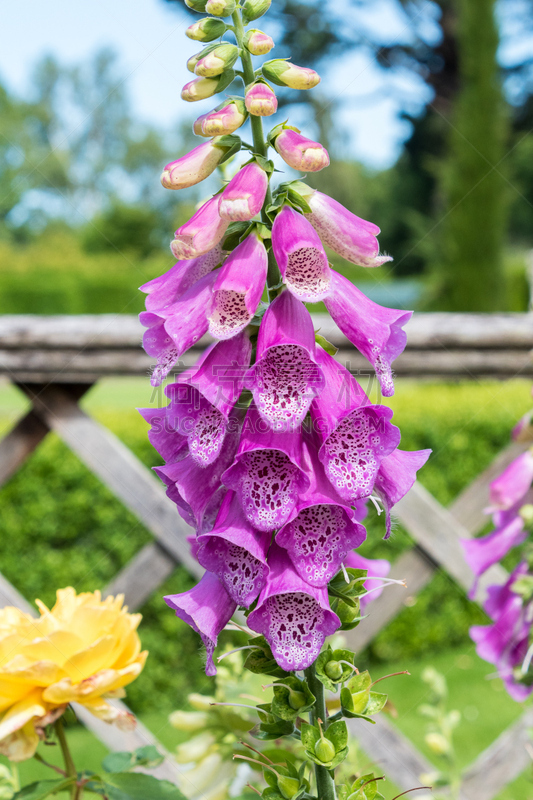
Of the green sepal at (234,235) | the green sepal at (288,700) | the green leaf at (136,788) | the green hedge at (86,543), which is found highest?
the green sepal at (234,235)

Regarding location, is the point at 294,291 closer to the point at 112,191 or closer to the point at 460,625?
the point at 460,625

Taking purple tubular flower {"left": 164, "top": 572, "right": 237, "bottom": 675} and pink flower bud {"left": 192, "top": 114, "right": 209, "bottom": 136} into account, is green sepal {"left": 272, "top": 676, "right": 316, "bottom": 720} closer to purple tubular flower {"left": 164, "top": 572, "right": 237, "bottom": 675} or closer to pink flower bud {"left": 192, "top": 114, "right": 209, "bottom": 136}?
purple tubular flower {"left": 164, "top": 572, "right": 237, "bottom": 675}

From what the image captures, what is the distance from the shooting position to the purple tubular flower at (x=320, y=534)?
49 centimetres

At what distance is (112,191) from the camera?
29.9 metres

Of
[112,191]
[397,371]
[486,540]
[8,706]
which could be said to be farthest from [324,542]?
[112,191]

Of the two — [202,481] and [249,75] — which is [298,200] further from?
[202,481]

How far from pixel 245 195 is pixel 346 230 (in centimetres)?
9

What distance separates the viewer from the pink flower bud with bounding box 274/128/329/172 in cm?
51

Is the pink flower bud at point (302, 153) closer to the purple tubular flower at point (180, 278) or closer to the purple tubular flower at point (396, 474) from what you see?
the purple tubular flower at point (180, 278)

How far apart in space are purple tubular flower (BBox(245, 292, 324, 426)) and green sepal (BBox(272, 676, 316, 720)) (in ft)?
0.63

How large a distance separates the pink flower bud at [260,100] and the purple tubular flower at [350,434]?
0.20 metres

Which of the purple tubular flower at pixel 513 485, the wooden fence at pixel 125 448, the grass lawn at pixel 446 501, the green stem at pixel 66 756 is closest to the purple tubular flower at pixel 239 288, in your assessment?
the green stem at pixel 66 756

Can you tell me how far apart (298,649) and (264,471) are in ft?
0.43

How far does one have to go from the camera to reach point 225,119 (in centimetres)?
52
